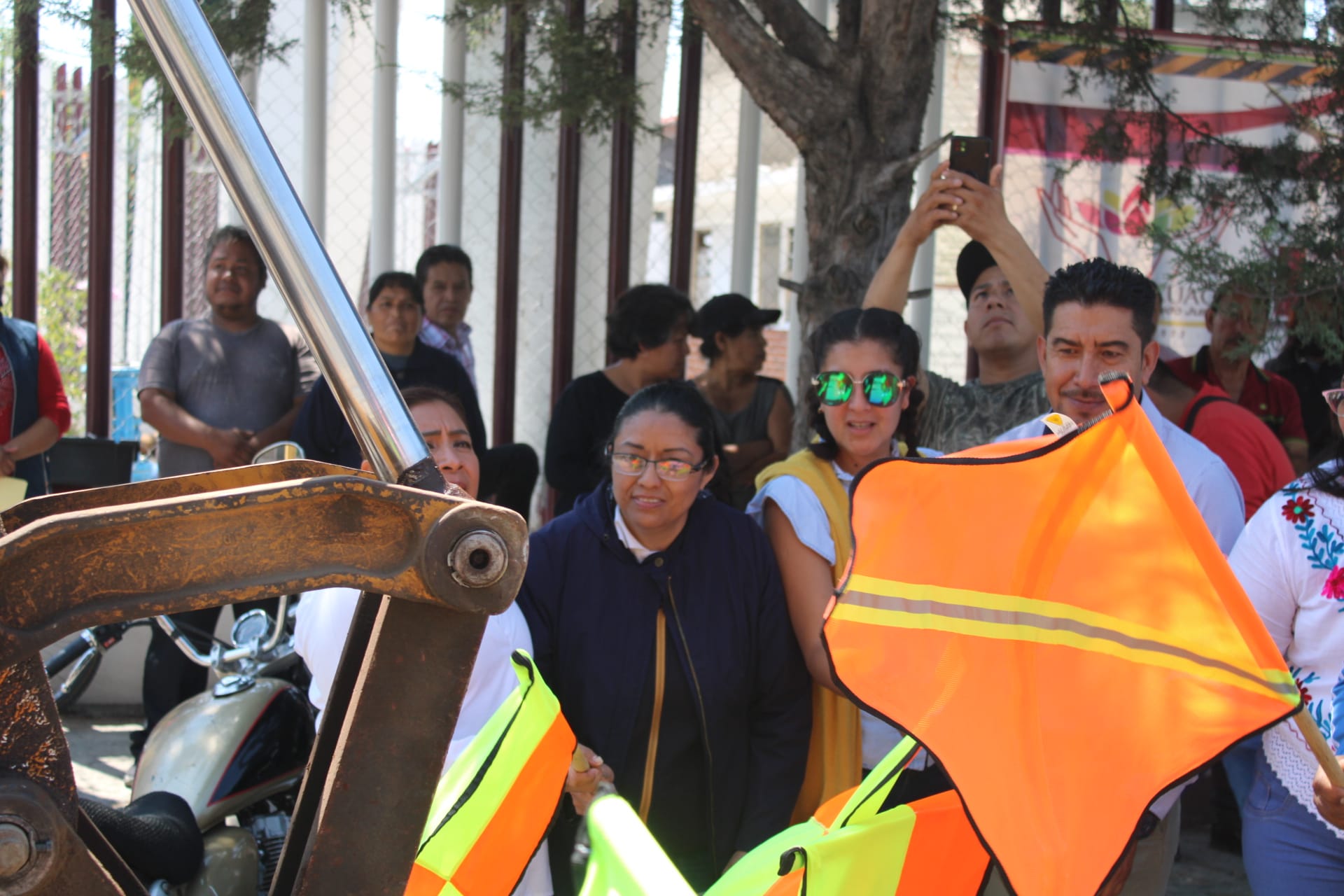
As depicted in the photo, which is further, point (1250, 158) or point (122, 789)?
point (122, 789)

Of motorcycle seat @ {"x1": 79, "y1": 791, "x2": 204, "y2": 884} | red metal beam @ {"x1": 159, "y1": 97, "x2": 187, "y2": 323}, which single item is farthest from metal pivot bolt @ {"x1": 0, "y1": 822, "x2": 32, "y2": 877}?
red metal beam @ {"x1": 159, "y1": 97, "x2": 187, "y2": 323}

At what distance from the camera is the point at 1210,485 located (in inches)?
95.4

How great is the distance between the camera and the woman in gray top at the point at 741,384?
457 centimetres

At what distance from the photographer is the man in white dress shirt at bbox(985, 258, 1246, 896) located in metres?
2.40

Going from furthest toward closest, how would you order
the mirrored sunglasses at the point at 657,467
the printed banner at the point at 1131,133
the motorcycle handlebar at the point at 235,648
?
the printed banner at the point at 1131,133, the motorcycle handlebar at the point at 235,648, the mirrored sunglasses at the point at 657,467

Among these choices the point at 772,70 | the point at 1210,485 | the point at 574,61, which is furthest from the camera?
the point at 574,61

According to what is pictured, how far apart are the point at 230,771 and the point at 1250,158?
3.77m

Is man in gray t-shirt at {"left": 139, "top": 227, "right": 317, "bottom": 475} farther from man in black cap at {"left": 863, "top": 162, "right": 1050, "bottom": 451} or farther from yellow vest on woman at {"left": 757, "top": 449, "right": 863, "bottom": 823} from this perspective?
yellow vest on woman at {"left": 757, "top": 449, "right": 863, "bottom": 823}

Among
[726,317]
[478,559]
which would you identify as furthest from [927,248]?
[478,559]

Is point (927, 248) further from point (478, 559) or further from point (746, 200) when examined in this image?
point (478, 559)

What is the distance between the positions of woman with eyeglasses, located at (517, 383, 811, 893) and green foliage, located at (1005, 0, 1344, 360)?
75.2 inches

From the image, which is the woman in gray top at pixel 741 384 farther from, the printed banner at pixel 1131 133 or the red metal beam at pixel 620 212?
the printed banner at pixel 1131 133

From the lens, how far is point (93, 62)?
471 centimetres

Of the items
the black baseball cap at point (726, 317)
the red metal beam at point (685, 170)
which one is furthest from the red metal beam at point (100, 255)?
the black baseball cap at point (726, 317)
